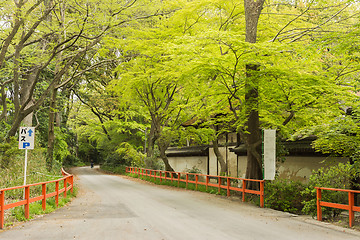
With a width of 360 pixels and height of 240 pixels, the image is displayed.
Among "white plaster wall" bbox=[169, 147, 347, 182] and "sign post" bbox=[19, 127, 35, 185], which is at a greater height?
"sign post" bbox=[19, 127, 35, 185]

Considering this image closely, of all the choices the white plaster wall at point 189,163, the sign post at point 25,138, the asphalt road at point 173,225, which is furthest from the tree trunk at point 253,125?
the white plaster wall at point 189,163

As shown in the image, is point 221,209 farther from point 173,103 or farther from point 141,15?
point 173,103

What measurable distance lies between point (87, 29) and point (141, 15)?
10.5ft

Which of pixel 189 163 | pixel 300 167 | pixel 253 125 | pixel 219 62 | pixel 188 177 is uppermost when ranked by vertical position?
Answer: pixel 219 62

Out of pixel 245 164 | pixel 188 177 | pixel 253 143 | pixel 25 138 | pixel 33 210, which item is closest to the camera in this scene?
pixel 33 210

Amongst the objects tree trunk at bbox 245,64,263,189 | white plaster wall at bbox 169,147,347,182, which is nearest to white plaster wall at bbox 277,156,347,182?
white plaster wall at bbox 169,147,347,182

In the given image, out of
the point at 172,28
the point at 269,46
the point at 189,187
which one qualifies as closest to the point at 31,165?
the point at 189,187

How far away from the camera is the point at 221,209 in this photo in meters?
12.3

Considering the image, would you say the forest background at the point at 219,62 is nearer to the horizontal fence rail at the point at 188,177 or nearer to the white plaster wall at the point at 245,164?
the white plaster wall at the point at 245,164

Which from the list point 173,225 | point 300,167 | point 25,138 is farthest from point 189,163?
point 173,225

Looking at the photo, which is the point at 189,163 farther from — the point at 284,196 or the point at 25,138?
the point at 25,138

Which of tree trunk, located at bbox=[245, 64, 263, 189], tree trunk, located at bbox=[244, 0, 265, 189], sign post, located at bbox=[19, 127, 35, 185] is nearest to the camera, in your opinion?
sign post, located at bbox=[19, 127, 35, 185]

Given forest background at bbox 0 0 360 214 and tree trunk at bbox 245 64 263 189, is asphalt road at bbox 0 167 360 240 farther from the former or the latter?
tree trunk at bbox 245 64 263 189

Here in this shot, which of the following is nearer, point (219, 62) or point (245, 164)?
point (219, 62)
